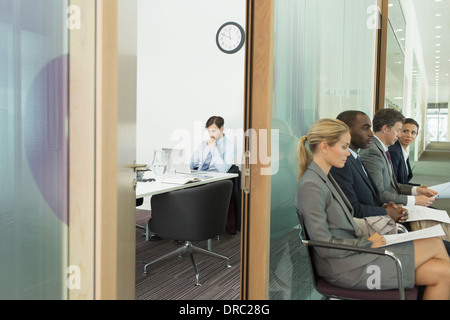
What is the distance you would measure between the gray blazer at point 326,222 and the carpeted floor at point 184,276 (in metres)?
1.12

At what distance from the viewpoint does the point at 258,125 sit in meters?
1.74

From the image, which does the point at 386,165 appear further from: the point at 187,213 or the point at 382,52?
the point at 382,52

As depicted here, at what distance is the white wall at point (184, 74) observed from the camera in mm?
5215

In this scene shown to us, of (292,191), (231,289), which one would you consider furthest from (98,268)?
(231,289)

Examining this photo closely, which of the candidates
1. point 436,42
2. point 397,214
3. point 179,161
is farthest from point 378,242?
point 436,42

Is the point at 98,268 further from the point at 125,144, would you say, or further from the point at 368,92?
the point at 368,92

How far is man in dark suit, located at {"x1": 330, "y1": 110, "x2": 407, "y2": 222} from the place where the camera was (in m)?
2.41

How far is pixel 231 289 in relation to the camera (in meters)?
2.94

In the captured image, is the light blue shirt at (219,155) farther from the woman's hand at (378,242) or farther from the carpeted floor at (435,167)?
the woman's hand at (378,242)

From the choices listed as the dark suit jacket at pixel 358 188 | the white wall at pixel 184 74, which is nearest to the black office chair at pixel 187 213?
the dark suit jacket at pixel 358 188

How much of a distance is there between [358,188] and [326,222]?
873 millimetres

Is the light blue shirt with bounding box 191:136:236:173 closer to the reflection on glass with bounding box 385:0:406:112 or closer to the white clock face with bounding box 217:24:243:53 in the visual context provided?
the white clock face with bounding box 217:24:243:53

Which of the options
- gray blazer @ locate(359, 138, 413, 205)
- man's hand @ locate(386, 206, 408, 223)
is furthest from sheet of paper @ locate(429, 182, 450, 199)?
man's hand @ locate(386, 206, 408, 223)
